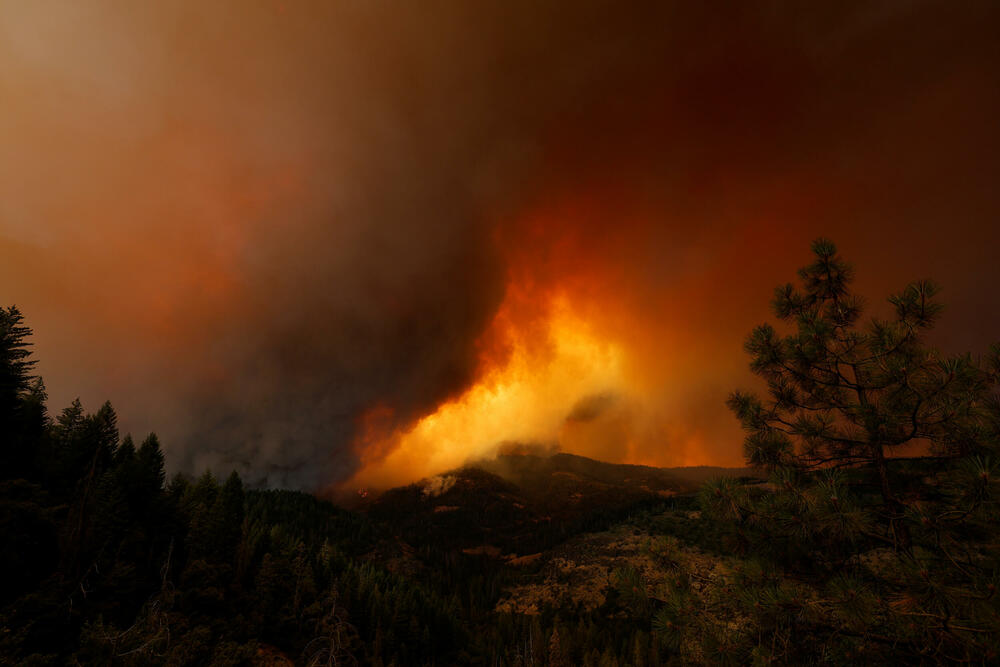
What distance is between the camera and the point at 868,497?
8.62m

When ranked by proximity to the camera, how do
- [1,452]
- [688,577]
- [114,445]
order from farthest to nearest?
[114,445]
[1,452]
[688,577]

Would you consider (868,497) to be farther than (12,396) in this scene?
No

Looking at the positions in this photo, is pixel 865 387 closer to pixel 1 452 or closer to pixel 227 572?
pixel 1 452

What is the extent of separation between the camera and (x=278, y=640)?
6875cm

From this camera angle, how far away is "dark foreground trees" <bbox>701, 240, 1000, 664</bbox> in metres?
6.51

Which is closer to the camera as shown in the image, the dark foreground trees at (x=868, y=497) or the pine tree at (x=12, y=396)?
the dark foreground trees at (x=868, y=497)

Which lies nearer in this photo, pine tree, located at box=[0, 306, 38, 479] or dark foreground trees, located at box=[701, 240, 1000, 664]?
dark foreground trees, located at box=[701, 240, 1000, 664]

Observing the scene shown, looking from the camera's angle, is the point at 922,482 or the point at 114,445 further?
the point at 114,445

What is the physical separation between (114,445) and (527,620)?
Answer: 154 m

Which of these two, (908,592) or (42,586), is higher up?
(908,592)

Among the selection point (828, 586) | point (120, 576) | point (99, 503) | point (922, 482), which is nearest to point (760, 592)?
point (828, 586)

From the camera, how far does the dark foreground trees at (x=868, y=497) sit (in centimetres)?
651

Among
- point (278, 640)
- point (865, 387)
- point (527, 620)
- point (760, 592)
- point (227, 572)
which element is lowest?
point (527, 620)

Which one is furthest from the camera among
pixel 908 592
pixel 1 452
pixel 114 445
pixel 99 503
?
pixel 114 445
